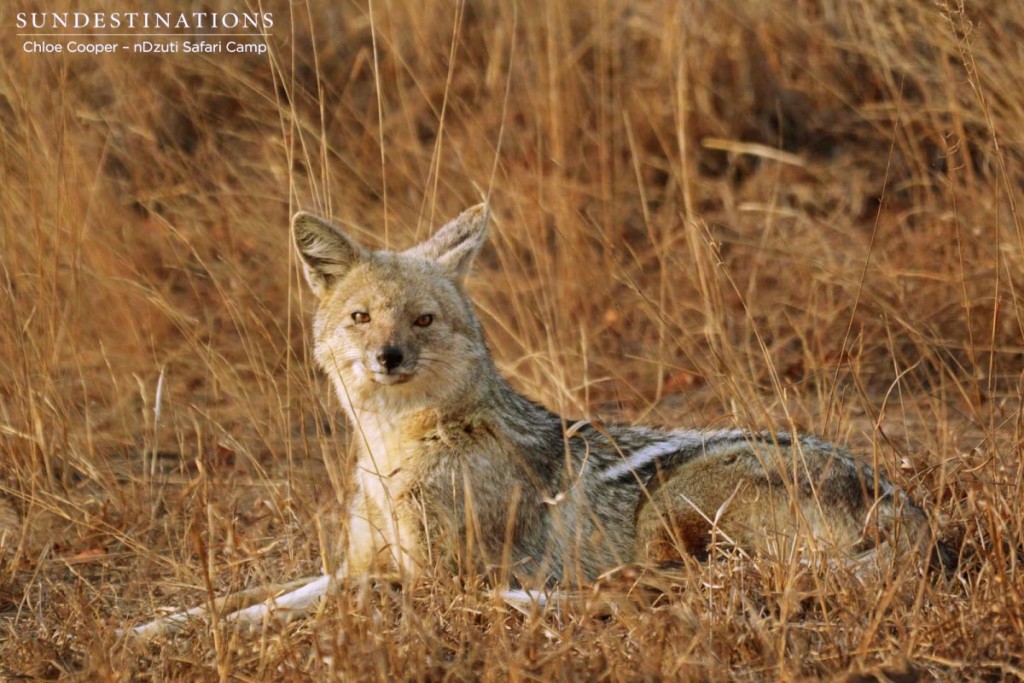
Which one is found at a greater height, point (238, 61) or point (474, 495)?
point (238, 61)

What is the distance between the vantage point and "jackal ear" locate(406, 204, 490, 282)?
553 cm

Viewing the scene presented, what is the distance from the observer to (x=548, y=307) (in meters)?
7.49

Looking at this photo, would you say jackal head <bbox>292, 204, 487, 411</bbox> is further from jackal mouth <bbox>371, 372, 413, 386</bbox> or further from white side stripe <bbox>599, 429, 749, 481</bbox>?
white side stripe <bbox>599, 429, 749, 481</bbox>

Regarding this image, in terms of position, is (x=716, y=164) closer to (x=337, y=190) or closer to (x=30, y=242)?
(x=337, y=190)

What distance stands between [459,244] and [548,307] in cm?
193

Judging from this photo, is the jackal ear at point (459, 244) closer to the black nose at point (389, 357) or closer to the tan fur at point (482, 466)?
the tan fur at point (482, 466)

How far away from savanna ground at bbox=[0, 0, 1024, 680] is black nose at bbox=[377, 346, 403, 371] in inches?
19.7

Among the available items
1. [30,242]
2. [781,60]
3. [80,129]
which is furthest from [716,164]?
[30,242]

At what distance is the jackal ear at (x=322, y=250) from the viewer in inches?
209

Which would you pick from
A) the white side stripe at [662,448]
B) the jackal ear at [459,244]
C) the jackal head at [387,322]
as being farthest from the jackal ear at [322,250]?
the white side stripe at [662,448]

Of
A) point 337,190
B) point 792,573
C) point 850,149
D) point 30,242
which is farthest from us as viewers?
point 850,149

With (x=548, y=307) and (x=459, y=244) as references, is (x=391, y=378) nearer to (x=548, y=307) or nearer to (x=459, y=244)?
(x=459, y=244)

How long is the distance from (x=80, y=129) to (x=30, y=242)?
198cm

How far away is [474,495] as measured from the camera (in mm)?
5098
